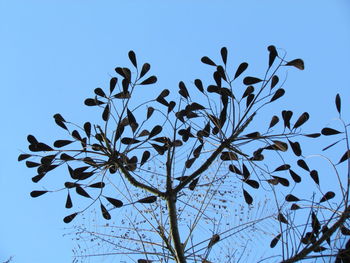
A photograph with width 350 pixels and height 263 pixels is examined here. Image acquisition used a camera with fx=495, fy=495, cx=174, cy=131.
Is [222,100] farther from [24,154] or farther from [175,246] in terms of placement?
[24,154]

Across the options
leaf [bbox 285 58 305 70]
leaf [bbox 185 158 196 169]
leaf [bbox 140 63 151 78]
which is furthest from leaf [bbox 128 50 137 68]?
leaf [bbox 285 58 305 70]

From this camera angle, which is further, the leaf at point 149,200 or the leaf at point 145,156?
the leaf at point 145,156

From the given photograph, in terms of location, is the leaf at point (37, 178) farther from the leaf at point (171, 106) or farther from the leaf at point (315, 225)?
the leaf at point (315, 225)

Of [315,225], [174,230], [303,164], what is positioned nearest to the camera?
[174,230]

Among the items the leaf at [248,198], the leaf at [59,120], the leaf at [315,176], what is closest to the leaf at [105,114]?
the leaf at [59,120]

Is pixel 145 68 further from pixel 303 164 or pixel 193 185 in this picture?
pixel 303 164

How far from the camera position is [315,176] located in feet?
7.66

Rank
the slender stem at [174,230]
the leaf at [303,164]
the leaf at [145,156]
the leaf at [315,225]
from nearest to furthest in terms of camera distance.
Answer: the slender stem at [174,230] → the leaf at [315,225] → the leaf at [303,164] → the leaf at [145,156]

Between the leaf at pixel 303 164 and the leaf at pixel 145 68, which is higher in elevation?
the leaf at pixel 145 68

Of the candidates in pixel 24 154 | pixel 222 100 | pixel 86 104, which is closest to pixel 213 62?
pixel 222 100

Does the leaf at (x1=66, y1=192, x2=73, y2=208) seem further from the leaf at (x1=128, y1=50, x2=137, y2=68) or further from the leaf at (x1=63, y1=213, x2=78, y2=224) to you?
the leaf at (x1=128, y1=50, x2=137, y2=68)

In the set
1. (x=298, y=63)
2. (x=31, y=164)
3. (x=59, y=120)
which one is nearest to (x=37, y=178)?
(x=31, y=164)

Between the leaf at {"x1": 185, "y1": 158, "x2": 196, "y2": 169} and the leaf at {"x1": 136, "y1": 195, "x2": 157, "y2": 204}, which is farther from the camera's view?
the leaf at {"x1": 185, "y1": 158, "x2": 196, "y2": 169}

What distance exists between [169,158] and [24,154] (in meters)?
0.77
